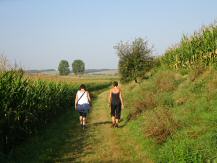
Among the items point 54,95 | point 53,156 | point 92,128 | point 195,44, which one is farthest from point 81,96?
point 195,44

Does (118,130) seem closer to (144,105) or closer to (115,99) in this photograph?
(144,105)

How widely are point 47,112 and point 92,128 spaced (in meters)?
2.78

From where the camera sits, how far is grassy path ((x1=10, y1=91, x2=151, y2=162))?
1255 cm

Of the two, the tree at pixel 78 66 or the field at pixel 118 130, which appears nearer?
the field at pixel 118 130

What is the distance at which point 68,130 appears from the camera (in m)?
19.2

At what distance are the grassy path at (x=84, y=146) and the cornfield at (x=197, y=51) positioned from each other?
827cm

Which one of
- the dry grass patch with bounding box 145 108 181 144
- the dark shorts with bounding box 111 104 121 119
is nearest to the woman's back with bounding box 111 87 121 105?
the dark shorts with bounding box 111 104 121 119

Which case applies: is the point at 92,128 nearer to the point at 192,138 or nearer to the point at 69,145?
the point at 69,145

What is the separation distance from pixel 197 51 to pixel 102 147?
15493 mm

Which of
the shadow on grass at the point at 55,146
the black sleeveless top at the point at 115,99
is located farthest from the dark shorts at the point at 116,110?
the shadow on grass at the point at 55,146

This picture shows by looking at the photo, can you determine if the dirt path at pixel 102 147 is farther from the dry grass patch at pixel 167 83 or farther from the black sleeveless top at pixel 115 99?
the dry grass patch at pixel 167 83

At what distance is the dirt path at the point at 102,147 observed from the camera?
40.8 feet

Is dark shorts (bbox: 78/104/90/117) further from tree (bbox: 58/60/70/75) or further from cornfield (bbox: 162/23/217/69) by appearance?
tree (bbox: 58/60/70/75)

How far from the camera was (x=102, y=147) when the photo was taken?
46.9ft
